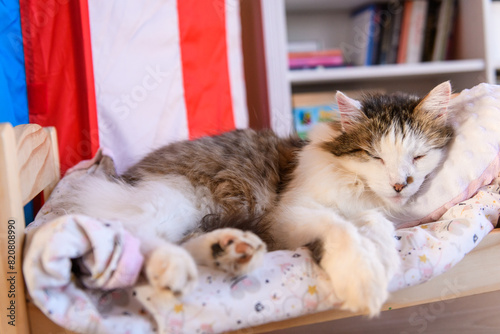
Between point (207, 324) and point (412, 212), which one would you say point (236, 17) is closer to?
point (412, 212)

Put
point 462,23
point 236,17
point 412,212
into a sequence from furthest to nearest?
point 462,23 → point 236,17 → point 412,212

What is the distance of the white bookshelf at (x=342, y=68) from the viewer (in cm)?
241

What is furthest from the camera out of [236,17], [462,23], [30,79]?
[462,23]

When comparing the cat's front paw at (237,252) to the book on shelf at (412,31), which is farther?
the book on shelf at (412,31)

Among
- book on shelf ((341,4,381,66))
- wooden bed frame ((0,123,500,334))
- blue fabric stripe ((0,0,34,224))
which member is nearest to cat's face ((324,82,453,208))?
wooden bed frame ((0,123,500,334))

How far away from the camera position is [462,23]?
272 cm

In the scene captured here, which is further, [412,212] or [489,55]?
[489,55]

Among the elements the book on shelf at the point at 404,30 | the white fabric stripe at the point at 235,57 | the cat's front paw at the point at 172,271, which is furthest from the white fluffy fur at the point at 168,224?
the book on shelf at the point at 404,30

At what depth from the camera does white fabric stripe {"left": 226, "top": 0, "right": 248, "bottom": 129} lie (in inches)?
92.8

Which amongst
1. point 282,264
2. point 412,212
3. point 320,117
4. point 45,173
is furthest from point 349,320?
point 320,117

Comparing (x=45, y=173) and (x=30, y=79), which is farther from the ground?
(x=30, y=79)

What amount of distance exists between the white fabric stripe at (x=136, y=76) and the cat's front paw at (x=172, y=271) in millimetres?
1316

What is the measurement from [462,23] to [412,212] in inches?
81.6

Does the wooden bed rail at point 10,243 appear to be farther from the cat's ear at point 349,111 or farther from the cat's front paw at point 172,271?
the cat's ear at point 349,111
